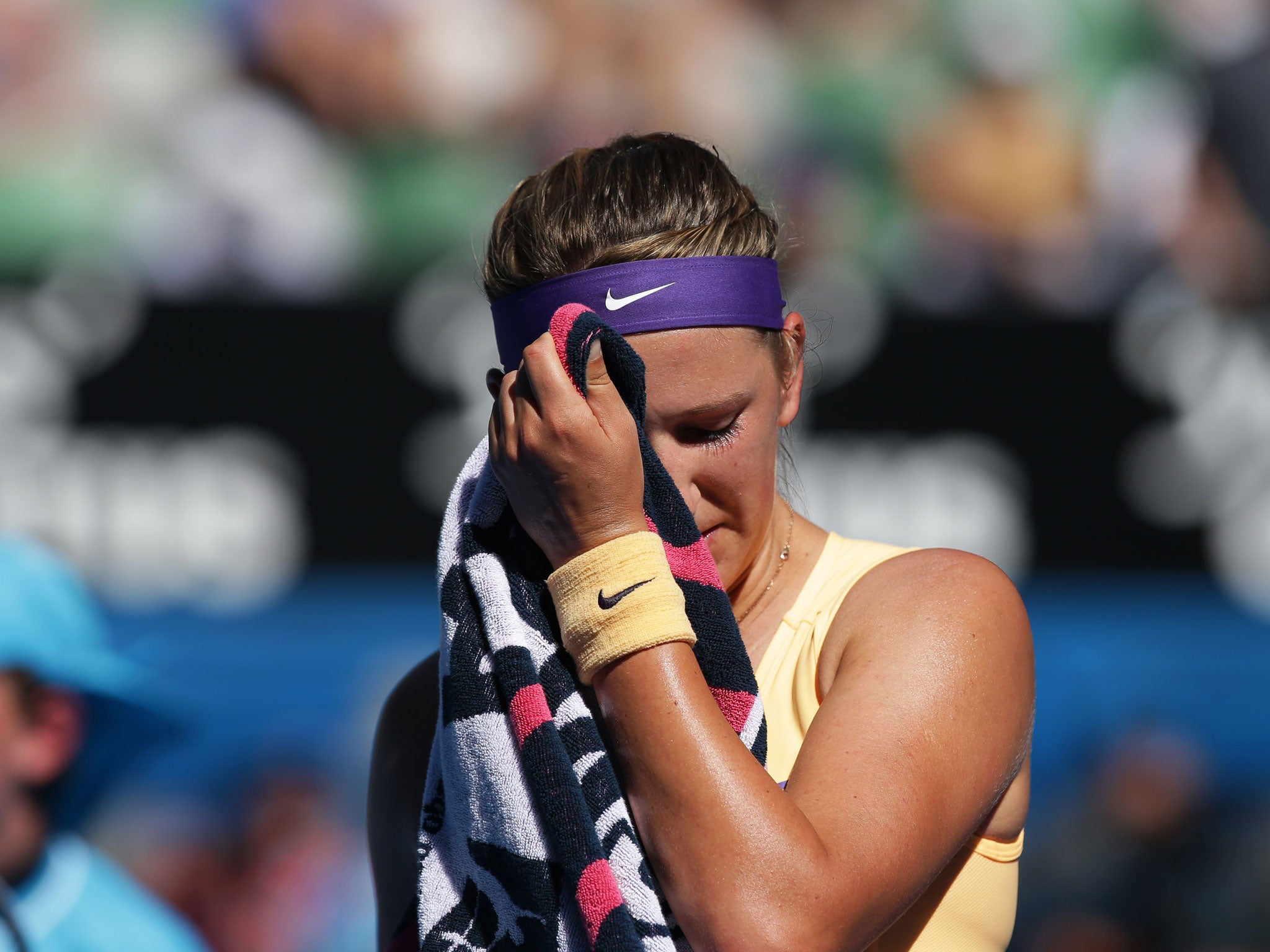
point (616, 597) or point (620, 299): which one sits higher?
point (620, 299)

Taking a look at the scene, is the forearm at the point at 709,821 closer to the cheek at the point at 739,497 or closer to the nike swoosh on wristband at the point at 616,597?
the nike swoosh on wristband at the point at 616,597

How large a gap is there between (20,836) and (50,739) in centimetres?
21

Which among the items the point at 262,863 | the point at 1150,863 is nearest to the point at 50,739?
the point at 262,863

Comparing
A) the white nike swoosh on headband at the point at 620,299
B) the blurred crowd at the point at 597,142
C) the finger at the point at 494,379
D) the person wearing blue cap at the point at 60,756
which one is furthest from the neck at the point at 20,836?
the white nike swoosh on headband at the point at 620,299

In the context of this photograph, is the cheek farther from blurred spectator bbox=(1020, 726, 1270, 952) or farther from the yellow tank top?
blurred spectator bbox=(1020, 726, 1270, 952)

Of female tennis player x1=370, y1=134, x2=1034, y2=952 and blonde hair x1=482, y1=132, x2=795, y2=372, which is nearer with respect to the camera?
female tennis player x1=370, y1=134, x2=1034, y2=952

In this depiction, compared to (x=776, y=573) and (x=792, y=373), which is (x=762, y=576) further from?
(x=792, y=373)

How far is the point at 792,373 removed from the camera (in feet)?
5.32

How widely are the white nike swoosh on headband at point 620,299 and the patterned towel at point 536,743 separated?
11cm

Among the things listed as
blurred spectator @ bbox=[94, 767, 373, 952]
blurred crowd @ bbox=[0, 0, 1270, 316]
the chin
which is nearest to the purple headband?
the chin

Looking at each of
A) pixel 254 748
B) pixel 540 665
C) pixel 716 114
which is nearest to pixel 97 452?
pixel 254 748

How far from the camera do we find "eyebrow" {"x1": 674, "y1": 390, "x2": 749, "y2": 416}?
1.42 meters

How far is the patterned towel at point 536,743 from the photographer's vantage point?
1.19m

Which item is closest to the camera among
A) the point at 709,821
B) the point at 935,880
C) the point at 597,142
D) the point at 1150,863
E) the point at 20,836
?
the point at 709,821
